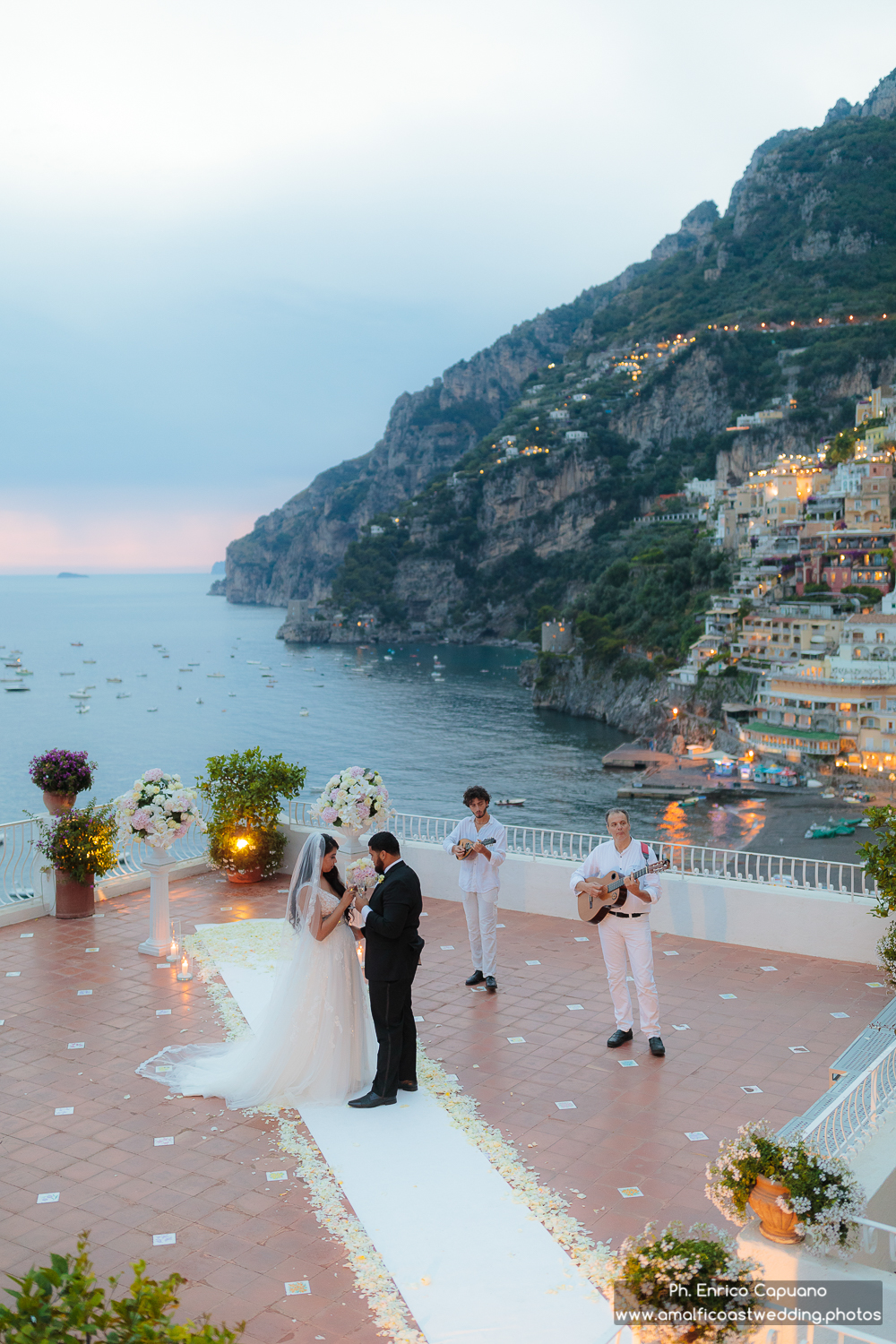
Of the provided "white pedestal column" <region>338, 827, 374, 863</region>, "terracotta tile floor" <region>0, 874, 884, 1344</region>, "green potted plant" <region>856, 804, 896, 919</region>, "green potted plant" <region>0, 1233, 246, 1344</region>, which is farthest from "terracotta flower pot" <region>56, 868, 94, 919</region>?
"green potted plant" <region>0, 1233, 246, 1344</region>

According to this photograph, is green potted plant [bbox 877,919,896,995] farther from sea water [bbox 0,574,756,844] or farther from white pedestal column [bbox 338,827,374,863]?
sea water [bbox 0,574,756,844]

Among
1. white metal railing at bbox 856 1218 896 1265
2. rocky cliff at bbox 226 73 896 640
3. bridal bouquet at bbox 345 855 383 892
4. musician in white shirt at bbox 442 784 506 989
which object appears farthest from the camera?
rocky cliff at bbox 226 73 896 640

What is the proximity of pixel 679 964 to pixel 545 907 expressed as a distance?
1.59 m

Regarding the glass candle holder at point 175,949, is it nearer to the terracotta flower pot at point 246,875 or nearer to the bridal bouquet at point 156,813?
the bridal bouquet at point 156,813

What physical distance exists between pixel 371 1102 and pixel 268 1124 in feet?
1.78

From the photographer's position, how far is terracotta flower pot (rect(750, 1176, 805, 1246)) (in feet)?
9.82

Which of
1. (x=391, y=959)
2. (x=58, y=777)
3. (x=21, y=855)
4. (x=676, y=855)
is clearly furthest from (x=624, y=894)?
(x=21, y=855)

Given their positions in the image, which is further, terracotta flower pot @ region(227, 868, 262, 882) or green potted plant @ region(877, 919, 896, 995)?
terracotta flower pot @ region(227, 868, 262, 882)

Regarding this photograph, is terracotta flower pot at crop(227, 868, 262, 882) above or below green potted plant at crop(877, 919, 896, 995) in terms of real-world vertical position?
below

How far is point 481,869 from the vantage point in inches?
267

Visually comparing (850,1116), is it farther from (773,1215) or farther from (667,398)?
(667,398)

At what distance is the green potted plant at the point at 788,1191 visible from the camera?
2934 mm

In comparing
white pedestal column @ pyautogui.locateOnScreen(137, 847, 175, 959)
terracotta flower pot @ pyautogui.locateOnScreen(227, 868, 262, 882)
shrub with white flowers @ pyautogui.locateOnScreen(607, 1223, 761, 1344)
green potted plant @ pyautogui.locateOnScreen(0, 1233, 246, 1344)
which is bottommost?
terracotta flower pot @ pyautogui.locateOnScreen(227, 868, 262, 882)

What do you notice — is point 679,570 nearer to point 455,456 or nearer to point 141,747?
point 141,747
